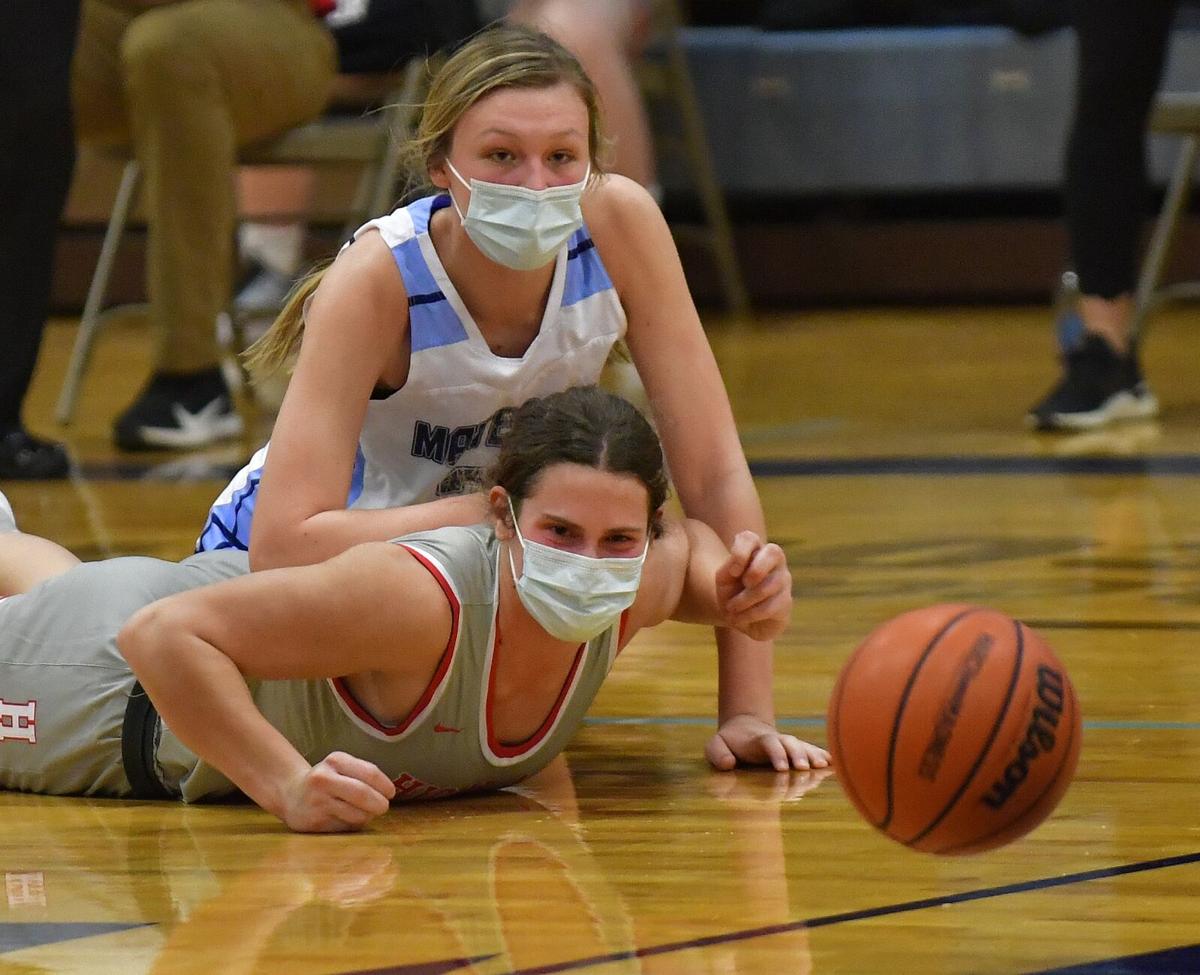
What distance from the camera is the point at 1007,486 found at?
389 centimetres

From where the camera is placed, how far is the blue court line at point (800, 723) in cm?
230

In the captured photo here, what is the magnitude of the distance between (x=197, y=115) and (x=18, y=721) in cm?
244

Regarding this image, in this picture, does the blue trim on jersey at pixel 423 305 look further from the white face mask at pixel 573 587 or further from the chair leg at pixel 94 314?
the chair leg at pixel 94 314

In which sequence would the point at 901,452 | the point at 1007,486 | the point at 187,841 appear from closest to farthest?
the point at 187,841 → the point at 1007,486 → the point at 901,452

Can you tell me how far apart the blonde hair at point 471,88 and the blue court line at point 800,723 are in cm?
57

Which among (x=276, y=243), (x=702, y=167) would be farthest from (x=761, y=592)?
(x=702, y=167)

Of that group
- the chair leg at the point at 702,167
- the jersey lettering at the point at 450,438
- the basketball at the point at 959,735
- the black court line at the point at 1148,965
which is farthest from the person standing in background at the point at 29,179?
the chair leg at the point at 702,167

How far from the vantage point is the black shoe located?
13.3ft

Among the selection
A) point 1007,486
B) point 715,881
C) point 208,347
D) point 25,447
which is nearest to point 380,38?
point 208,347

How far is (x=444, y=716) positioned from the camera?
2.05 m

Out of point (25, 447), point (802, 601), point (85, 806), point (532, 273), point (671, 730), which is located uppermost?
point (532, 273)

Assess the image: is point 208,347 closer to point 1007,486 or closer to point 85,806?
point 1007,486

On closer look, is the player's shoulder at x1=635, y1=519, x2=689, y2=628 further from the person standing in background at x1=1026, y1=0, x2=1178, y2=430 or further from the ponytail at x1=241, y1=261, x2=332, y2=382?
the person standing in background at x1=1026, y1=0, x2=1178, y2=430

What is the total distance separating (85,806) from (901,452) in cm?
256
